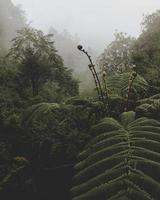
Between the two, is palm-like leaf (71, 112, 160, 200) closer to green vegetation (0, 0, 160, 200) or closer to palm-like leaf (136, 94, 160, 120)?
green vegetation (0, 0, 160, 200)

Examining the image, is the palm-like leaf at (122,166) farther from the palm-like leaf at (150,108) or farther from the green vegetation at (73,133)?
the palm-like leaf at (150,108)

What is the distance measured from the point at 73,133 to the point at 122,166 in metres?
2.18

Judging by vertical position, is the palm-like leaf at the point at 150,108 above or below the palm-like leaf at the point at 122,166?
above

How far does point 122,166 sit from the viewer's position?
307 centimetres

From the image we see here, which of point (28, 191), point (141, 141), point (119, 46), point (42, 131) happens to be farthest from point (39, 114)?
point (119, 46)

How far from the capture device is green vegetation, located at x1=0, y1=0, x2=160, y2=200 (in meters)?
3.02

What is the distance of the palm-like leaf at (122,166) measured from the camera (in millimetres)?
2818

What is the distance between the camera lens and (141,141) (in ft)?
11.3

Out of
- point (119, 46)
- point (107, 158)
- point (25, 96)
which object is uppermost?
point (119, 46)

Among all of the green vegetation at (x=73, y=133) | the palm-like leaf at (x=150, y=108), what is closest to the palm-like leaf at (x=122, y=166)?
the green vegetation at (x=73, y=133)

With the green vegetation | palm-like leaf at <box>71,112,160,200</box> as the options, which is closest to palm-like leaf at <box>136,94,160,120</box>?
the green vegetation

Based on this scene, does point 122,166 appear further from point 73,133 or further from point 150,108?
point 73,133

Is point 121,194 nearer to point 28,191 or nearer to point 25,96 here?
point 28,191

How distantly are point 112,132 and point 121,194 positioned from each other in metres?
1.09
